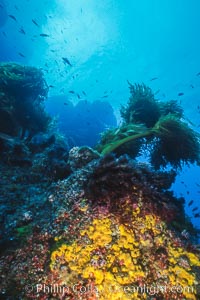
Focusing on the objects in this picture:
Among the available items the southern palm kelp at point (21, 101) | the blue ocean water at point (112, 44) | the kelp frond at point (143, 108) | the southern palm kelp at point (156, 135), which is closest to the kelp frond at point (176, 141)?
the southern palm kelp at point (156, 135)

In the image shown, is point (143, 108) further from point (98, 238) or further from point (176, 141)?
point (98, 238)

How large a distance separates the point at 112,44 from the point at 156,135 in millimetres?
44124

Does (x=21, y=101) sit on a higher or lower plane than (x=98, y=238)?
higher

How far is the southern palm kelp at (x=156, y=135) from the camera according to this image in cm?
580

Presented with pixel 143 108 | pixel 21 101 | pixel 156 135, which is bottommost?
pixel 156 135

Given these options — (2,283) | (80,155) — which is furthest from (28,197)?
(2,283)

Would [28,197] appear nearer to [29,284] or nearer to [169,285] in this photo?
[29,284]

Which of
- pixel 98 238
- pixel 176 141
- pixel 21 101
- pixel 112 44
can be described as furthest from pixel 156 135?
pixel 112 44

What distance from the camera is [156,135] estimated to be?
6.25 meters

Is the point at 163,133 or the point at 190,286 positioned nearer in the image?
the point at 190,286

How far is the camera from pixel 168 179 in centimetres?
363

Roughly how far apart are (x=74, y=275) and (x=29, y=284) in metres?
0.52

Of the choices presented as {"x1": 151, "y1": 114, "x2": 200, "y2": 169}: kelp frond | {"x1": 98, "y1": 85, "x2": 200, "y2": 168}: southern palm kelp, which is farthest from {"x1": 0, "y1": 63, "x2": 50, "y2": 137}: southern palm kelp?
{"x1": 151, "y1": 114, "x2": 200, "y2": 169}: kelp frond

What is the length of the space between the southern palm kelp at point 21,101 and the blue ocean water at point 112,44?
1285 cm
